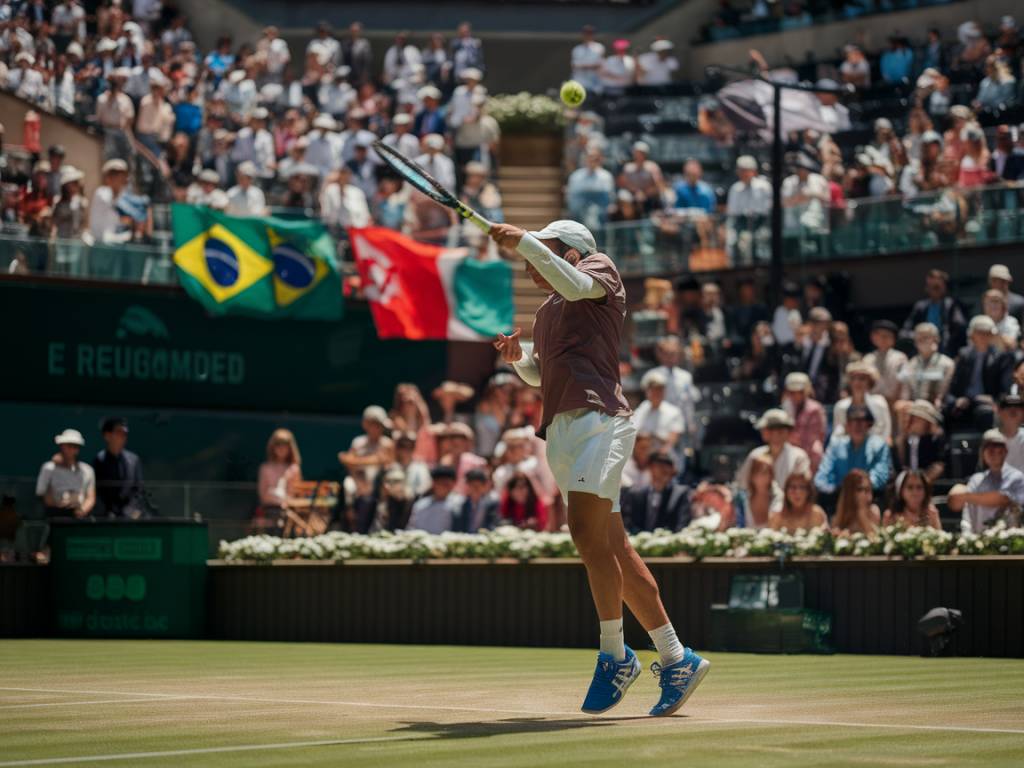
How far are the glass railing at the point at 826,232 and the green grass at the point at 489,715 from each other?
9.36 metres

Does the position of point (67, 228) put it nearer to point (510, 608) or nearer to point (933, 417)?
point (510, 608)

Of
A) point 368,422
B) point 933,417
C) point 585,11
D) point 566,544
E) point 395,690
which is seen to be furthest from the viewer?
point 585,11

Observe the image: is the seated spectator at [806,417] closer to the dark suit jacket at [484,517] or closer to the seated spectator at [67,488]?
the dark suit jacket at [484,517]

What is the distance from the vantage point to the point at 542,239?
8.25 m

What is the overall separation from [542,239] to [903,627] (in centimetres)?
641

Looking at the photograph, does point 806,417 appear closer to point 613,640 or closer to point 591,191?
point 591,191

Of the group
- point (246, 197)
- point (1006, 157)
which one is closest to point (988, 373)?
point (1006, 157)

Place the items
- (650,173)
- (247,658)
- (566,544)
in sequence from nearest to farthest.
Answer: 1. (247,658)
2. (566,544)
3. (650,173)

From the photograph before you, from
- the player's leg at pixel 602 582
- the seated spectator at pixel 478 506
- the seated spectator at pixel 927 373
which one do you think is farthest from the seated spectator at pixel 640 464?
the player's leg at pixel 602 582

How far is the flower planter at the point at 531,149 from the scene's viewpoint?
3028cm

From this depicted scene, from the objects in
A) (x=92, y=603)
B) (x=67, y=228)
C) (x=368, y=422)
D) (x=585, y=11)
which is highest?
(x=585, y=11)

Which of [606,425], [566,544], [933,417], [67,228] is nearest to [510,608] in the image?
[566,544]

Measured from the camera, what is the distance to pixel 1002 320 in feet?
60.1

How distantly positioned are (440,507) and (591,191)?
9128 mm
